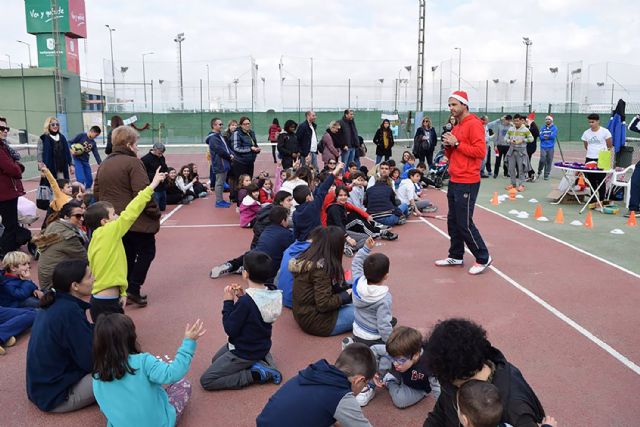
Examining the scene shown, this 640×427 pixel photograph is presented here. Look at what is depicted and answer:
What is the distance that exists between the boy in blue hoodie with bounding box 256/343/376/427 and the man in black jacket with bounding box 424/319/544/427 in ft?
2.04

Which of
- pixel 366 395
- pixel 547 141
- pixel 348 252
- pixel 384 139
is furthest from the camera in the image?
pixel 384 139

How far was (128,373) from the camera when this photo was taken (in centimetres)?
324

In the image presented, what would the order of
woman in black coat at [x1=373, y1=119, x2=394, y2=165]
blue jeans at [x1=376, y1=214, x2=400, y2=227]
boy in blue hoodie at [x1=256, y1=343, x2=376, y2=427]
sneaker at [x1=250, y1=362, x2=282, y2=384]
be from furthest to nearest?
woman in black coat at [x1=373, y1=119, x2=394, y2=165] → blue jeans at [x1=376, y1=214, x2=400, y2=227] → sneaker at [x1=250, y1=362, x2=282, y2=384] → boy in blue hoodie at [x1=256, y1=343, x2=376, y2=427]

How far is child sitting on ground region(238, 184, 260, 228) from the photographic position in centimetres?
966

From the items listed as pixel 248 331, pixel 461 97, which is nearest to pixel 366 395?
pixel 248 331

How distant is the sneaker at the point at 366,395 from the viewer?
3965mm

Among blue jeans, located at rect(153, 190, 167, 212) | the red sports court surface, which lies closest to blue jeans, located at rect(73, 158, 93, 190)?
blue jeans, located at rect(153, 190, 167, 212)

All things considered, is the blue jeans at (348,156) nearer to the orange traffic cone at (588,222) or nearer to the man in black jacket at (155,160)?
the man in black jacket at (155,160)

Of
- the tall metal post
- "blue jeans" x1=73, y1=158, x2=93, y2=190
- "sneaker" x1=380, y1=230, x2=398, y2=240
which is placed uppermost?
the tall metal post

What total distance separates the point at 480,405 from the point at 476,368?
25 cm

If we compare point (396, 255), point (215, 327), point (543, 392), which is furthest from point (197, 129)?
point (543, 392)

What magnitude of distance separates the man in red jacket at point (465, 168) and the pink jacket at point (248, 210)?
389 cm

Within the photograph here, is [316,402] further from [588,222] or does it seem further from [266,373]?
[588,222]

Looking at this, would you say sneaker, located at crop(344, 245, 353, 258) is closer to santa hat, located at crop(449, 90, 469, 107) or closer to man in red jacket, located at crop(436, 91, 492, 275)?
man in red jacket, located at crop(436, 91, 492, 275)
